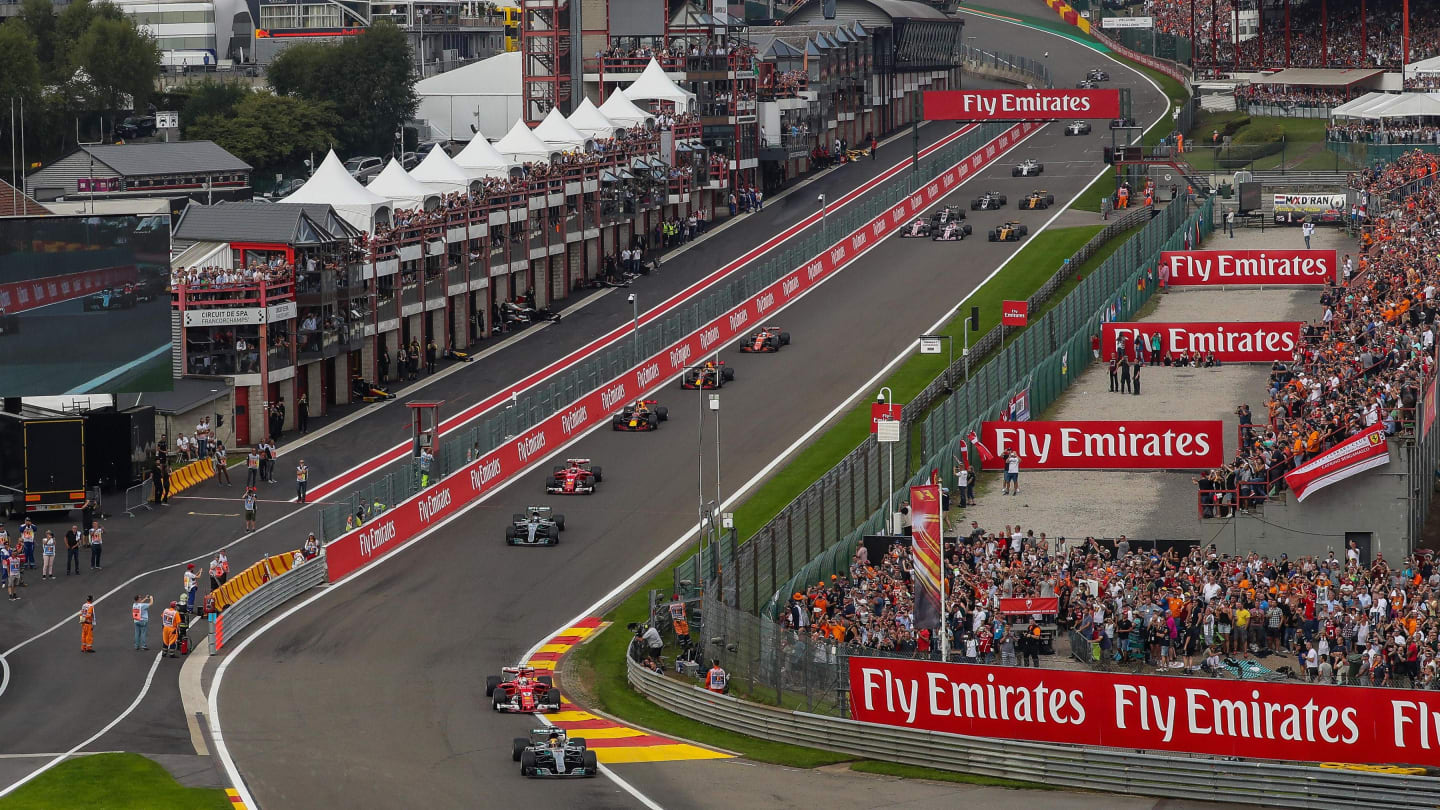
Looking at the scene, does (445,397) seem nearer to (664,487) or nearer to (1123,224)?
(664,487)

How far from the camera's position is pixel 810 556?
158 ft

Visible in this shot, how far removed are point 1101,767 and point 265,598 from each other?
22.1m

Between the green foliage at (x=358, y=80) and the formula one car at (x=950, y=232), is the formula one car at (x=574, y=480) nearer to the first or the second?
the formula one car at (x=950, y=232)

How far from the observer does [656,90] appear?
102 metres

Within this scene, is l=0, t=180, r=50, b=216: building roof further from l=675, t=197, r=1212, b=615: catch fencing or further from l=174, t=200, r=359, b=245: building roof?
l=675, t=197, r=1212, b=615: catch fencing

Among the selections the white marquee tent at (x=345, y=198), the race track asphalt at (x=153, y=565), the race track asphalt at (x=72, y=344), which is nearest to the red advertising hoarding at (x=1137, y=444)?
the race track asphalt at (x=153, y=565)

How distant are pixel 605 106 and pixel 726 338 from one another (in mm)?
24906

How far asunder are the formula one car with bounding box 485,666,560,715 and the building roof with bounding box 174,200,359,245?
3114 cm

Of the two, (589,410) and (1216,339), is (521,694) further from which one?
(1216,339)

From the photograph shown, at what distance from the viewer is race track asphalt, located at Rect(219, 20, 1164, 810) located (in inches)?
1428

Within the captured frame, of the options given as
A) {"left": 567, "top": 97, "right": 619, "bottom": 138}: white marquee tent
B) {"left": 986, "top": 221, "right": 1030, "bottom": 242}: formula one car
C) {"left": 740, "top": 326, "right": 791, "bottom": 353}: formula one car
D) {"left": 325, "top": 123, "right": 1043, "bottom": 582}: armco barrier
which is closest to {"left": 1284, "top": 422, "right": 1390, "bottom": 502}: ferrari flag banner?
{"left": 325, "top": 123, "right": 1043, "bottom": 582}: armco barrier

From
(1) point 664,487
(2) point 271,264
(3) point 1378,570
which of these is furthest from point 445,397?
(3) point 1378,570

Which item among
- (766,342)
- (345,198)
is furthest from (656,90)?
(766,342)

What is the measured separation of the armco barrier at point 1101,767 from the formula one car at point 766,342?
37332 mm
